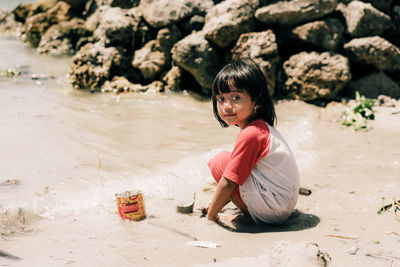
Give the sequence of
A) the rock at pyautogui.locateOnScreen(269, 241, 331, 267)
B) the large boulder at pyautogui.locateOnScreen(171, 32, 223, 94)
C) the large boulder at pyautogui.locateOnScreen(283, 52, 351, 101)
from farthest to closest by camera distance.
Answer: the large boulder at pyautogui.locateOnScreen(171, 32, 223, 94)
the large boulder at pyautogui.locateOnScreen(283, 52, 351, 101)
the rock at pyautogui.locateOnScreen(269, 241, 331, 267)

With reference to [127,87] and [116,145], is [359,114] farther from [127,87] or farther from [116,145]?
[127,87]

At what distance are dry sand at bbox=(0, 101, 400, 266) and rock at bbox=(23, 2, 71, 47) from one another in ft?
37.4

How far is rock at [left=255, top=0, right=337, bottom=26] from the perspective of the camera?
667 centimetres

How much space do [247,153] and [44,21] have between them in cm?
1269

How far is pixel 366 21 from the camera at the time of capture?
22.3 ft

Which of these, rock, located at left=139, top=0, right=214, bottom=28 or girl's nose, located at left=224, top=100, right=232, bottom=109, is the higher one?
rock, located at left=139, top=0, right=214, bottom=28

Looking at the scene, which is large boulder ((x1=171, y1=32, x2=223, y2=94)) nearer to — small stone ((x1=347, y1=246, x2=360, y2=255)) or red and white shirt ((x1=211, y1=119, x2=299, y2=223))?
red and white shirt ((x1=211, y1=119, x2=299, y2=223))

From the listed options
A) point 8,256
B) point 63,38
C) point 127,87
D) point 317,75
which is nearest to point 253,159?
point 8,256

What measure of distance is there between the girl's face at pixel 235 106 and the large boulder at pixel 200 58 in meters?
4.67

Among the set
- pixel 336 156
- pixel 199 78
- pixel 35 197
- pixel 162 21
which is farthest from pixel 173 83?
pixel 35 197

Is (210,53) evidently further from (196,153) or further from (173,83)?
(196,153)

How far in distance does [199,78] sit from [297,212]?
483 centimetres

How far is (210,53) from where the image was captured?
7.32m

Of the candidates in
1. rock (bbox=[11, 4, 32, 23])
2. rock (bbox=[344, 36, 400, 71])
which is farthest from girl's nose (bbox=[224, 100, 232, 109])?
rock (bbox=[11, 4, 32, 23])
